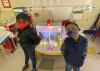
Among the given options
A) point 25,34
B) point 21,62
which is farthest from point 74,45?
point 21,62

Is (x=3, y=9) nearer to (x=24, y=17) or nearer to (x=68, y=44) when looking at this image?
(x=24, y=17)

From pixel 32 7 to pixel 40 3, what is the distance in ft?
0.79

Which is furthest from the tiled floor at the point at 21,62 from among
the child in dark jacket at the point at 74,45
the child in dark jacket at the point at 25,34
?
the child in dark jacket at the point at 74,45

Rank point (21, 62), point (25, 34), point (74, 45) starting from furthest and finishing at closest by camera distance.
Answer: point (21, 62)
point (25, 34)
point (74, 45)

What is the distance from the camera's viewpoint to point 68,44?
1783 millimetres

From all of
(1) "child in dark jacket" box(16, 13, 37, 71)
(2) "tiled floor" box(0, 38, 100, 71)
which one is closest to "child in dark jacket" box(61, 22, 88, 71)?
(1) "child in dark jacket" box(16, 13, 37, 71)

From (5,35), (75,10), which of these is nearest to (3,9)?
(5,35)

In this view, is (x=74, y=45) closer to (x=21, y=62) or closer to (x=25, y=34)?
(x=25, y=34)

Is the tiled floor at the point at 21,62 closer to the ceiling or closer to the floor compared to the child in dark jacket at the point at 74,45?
closer to the floor

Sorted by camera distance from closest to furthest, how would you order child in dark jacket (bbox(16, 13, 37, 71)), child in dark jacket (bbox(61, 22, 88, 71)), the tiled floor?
child in dark jacket (bbox(61, 22, 88, 71)), child in dark jacket (bbox(16, 13, 37, 71)), the tiled floor

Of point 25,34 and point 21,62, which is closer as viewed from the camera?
point 25,34

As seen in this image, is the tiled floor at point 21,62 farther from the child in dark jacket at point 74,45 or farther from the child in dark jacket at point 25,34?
the child in dark jacket at point 74,45

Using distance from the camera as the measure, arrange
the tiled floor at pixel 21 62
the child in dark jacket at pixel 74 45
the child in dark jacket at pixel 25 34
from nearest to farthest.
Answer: the child in dark jacket at pixel 74 45 → the child in dark jacket at pixel 25 34 → the tiled floor at pixel 21 62

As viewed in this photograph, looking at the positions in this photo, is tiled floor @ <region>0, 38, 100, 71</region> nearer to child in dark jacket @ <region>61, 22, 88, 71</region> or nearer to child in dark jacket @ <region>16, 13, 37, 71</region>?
child in dark jacket @ <region>16, 13, 37, 71</region>
